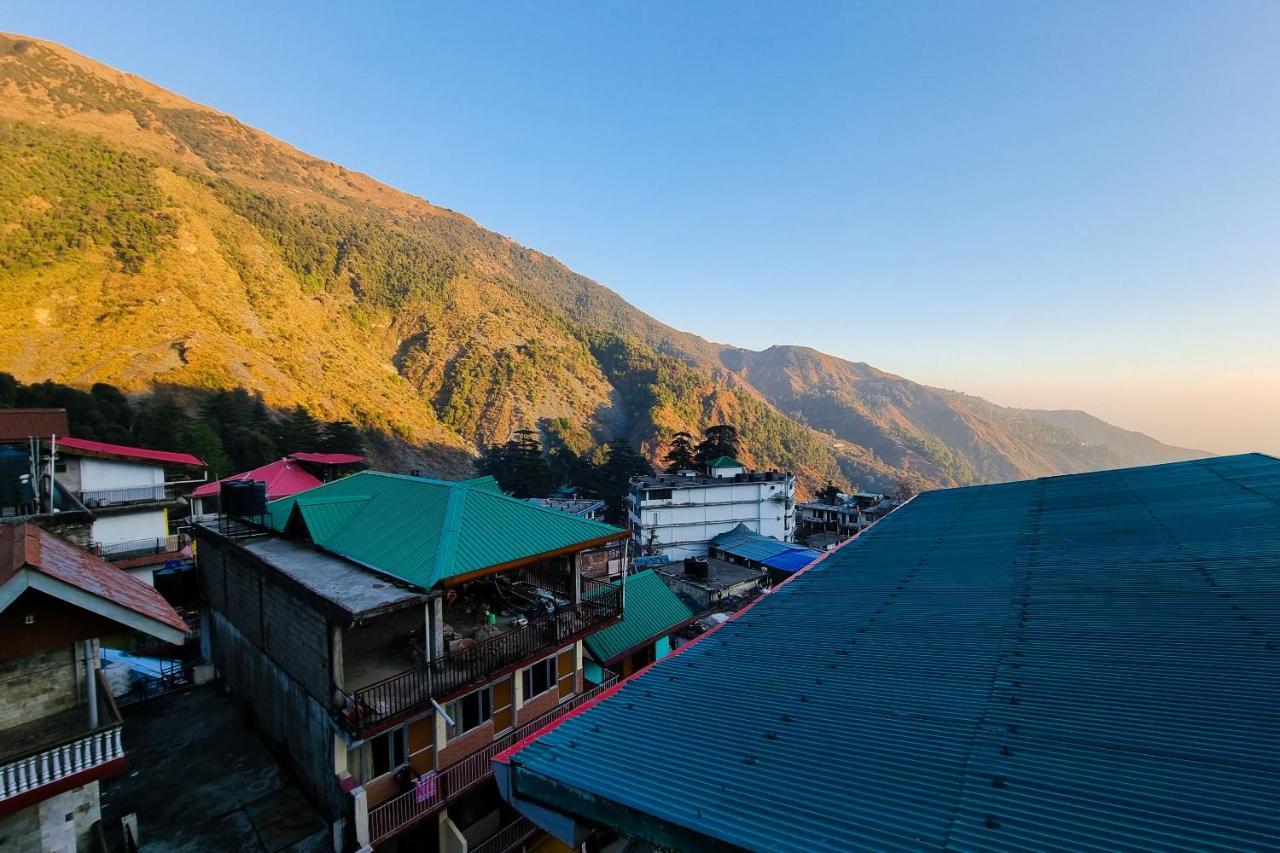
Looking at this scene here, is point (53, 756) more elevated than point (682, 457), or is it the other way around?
point (53, 756)

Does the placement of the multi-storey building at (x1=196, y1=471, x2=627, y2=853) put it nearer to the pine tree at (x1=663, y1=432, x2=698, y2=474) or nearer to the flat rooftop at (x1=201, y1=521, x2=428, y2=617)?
the flat rooftop at (x1=201, y1=521, x2=428, y2=617)

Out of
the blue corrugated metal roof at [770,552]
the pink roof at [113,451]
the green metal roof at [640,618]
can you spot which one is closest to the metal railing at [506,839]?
the green metal roof at [640,618]

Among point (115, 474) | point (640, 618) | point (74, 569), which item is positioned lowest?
point (640, 618)

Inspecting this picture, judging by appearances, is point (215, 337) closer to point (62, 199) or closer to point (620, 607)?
point (62, 199)

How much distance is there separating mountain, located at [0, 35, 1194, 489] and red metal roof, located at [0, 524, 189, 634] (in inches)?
2337

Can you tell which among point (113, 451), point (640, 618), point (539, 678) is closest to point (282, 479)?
point (113, 451)

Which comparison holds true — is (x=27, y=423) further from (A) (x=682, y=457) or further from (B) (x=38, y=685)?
(A) (x=682, y=457)

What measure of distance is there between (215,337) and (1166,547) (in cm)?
8234

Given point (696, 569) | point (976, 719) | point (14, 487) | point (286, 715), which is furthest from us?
point (696, 569)

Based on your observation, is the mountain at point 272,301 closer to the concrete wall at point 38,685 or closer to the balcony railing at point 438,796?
the concrete wall at point 38,685

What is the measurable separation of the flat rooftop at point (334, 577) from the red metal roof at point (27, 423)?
13.6 meters

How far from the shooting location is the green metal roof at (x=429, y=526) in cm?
1088

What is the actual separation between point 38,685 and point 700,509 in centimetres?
4639

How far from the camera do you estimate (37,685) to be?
7504 mm
